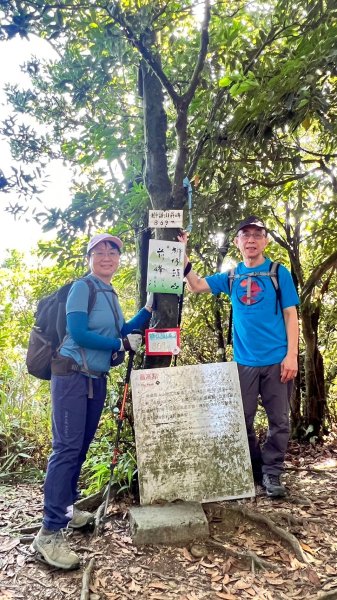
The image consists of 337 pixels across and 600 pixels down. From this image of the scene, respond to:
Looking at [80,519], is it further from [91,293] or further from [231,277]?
[231,277]

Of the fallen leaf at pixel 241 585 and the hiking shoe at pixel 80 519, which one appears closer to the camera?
the fallen leaf at pixel 241 585

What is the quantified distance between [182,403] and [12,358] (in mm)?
4640

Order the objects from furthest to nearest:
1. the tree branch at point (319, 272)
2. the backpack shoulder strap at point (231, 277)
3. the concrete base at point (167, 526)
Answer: the tree branch at point (319, 272)
the backpack shoulder strap at point (231, 277)
the concrete base at point (167, 526)

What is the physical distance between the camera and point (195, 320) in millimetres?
6578

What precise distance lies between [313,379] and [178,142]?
3.99m

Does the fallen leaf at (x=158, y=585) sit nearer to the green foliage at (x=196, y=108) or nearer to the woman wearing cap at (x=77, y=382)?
the woman wearing cap at (x=77, y=382)

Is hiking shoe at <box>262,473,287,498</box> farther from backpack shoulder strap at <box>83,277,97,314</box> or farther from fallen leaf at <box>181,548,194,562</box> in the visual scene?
backpack shoulder strap at <box>83,277,97,314</box>

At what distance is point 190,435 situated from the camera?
3787mm

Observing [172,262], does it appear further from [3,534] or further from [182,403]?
[3,534]

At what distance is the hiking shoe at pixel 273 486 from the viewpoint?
3969 mm

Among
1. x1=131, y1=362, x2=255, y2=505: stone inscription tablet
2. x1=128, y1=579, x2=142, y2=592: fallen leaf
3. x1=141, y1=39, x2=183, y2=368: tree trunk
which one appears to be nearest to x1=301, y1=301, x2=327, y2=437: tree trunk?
x1=131, y1=362, x2=255, y2=505: stone inscription tablet

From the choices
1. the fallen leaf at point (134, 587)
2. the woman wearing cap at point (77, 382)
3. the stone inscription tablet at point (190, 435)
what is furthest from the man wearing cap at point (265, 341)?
the fallen leaf at point (134, 587)

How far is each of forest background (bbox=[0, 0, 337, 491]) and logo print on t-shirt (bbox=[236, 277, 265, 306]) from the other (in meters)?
0.59

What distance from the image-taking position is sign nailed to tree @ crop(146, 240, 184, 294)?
3871 mm
